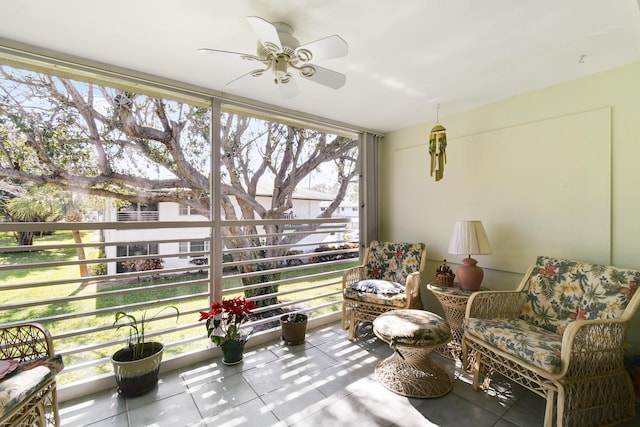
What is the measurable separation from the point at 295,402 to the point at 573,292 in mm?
2199

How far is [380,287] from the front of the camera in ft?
9.25

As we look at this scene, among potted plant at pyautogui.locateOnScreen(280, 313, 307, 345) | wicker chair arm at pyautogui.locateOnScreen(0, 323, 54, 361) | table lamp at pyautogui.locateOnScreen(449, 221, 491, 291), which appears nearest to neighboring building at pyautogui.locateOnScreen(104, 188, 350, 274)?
wicker chair arm at pyautogui.locateOnScreen(0, 323, 54, 361)

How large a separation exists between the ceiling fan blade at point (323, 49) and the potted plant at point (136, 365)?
86.4 inches

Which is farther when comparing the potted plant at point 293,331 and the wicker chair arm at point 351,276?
the wicker chair arm at point 351,276

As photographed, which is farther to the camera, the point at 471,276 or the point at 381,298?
the point at 381,298

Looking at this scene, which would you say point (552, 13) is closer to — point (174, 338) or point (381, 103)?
point (381, 103)

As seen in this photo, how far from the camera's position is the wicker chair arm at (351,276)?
10.1ft

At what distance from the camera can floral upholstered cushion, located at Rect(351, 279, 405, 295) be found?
9.02ft

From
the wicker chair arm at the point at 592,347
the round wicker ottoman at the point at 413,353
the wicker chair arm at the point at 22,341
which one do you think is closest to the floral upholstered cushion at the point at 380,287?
the round wicker ottoman at the point at 413,353

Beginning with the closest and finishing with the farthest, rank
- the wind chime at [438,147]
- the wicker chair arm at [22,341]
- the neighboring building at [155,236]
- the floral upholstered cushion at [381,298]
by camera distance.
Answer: the wicker chair arm at [22,341] < the neighboring building at [155,236] < the floral upholstered cushion at [381,298] < the wind chime at [438,147]

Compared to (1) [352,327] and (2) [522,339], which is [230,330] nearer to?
(1) [352,327]

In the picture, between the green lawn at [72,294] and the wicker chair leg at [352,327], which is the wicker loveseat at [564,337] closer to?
the wicker chair leg at [352,327]

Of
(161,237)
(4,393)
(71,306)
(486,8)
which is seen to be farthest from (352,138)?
(4,393)

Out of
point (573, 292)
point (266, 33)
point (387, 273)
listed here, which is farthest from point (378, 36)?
point (387, 273)
